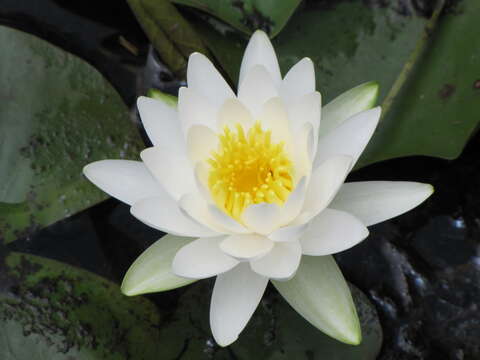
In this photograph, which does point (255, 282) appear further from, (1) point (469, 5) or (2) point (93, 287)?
(1) point (469, 5)

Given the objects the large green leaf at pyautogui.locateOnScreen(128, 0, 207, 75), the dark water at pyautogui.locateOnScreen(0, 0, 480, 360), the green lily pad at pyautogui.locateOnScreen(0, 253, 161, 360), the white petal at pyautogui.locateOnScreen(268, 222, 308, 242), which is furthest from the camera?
the large green leaf at pyautogui.locateOnScreen(128, 0, 207, 75)

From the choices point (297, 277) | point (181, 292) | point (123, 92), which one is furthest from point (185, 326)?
point (123, 92)

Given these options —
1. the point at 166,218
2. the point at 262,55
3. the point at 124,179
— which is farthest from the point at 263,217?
the point at 262,55

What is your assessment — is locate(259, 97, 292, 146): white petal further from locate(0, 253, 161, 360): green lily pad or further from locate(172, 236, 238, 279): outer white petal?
locate(0, 253, 161, 360): green lily pad

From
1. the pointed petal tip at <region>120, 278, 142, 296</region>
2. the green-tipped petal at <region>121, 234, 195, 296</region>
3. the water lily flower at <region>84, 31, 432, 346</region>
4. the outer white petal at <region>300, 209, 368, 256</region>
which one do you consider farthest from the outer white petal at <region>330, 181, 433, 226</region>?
the pointed petal tip at <region>120, 278, 142, 296</region>

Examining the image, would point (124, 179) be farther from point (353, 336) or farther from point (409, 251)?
point (409, 251)

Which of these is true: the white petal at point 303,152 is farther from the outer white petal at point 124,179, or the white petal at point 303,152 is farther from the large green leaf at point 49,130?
the large green leaf at point 49,130
